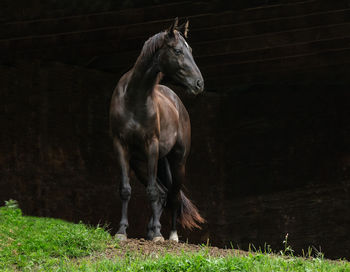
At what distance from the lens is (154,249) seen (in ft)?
21.9

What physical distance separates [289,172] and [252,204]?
114 centimetres

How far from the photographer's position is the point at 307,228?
14664 mm

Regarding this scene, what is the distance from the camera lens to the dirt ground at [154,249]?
6.48 metres

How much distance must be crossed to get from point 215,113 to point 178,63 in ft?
28.1

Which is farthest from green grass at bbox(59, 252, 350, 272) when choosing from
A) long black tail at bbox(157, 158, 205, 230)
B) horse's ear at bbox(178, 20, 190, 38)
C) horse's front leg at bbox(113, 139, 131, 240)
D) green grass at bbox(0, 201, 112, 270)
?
horse's ear at bbox(178, 20, 190, 38)

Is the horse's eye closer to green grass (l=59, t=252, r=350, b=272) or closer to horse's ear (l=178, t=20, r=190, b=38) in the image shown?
horse's ear (l=178, t=20, r=190, b=38)

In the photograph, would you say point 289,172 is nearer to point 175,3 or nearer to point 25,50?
point 175,3

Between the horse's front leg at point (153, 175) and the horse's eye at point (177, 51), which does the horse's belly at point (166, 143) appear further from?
the horse's eye at point (177, 51)

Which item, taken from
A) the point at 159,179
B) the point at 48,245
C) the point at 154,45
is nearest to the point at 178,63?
the point at 154,45

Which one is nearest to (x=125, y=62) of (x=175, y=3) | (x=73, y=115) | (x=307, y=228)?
(x=73, y=115)

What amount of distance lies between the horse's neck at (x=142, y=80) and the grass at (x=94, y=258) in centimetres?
157

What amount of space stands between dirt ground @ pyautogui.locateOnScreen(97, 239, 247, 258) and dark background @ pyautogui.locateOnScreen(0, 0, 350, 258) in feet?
18.7

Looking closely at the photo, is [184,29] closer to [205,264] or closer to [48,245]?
[48,245]

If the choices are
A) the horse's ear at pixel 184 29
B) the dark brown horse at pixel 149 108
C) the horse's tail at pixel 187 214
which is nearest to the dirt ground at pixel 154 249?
the dark brown horse at pixel 149 108
